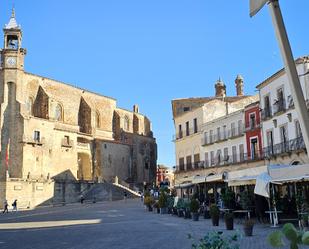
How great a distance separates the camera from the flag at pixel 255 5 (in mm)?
2435

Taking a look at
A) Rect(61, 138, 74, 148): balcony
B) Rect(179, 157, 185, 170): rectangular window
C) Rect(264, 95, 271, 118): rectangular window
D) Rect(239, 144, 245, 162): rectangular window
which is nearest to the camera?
Rect(264, 95, 271, 118): rectangular window

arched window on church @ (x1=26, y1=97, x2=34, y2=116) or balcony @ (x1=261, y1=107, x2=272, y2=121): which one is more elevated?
arched window on church @ (x1=26, y1=97, x2=34, y2=116)

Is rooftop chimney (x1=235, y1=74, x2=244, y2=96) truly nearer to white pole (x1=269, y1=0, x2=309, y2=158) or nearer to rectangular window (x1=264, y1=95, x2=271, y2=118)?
rectangular window (x1=264, y1=95, x2=271, y2=118)

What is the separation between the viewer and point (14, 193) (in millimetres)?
41938

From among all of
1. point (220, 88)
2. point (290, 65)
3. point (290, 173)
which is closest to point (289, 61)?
point (290, 65)

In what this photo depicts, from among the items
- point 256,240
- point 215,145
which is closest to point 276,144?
point 215,145

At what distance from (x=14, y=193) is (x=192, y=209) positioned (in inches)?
1115

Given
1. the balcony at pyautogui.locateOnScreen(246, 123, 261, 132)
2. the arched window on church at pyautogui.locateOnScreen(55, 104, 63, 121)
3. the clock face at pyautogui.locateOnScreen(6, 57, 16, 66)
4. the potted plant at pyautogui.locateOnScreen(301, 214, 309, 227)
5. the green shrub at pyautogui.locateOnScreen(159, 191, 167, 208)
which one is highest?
the clock face at pyautogui.locateOnScreen(6, 57, 16, 66)

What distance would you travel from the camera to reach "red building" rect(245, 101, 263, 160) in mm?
33375

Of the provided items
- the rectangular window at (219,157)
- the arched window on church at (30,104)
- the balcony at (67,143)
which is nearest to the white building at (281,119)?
the rectangular window at (219,157)

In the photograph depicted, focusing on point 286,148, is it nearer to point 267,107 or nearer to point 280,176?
point 267,107

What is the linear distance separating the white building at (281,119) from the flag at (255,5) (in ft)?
80.5

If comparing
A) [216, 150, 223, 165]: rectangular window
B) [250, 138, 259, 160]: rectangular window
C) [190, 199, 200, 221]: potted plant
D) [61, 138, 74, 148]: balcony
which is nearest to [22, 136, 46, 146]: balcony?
[61, 138, 74, 148]: balcony

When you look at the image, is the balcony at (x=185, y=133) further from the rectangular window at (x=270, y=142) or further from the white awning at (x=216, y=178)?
the white awning at (x=216, y=178)
